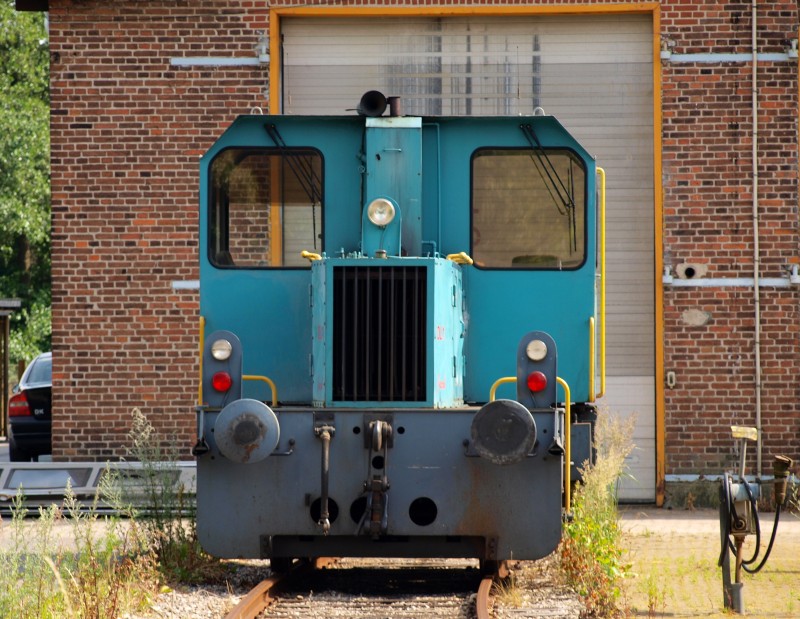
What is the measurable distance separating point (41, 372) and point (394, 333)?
1166 cm

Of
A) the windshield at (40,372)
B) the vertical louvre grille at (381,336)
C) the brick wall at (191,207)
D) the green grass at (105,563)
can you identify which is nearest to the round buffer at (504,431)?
the vertical louvre grille at (381,336)

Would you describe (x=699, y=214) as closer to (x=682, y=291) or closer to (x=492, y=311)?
(x=682, y=291)

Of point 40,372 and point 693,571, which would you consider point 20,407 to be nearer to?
point 40,372

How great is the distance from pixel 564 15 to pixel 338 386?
24.7 feet

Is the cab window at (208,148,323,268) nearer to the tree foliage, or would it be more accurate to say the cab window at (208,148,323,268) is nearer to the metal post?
the metal post

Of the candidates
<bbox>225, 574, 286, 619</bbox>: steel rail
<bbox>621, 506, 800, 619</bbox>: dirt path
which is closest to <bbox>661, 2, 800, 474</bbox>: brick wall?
<bbox>621, 506, 800, 619</bbox>: dirt path

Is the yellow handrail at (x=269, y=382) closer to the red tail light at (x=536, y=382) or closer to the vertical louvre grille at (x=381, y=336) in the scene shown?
the vertical louvre grille at (x=381, y=336)

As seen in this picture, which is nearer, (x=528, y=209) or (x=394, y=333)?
(x=394, y=333)

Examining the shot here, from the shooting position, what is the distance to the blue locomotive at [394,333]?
25.7 ft

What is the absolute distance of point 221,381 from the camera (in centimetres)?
805

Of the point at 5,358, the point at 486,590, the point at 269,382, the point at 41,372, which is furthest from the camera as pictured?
the point at 5,358

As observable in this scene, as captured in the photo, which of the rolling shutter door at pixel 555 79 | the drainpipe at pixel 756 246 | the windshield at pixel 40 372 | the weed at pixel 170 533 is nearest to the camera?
the weed at pixel 170 533

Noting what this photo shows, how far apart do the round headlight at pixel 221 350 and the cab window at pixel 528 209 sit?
185 centimetres

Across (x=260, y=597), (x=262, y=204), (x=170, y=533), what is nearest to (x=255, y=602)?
(x=260, y=597)
